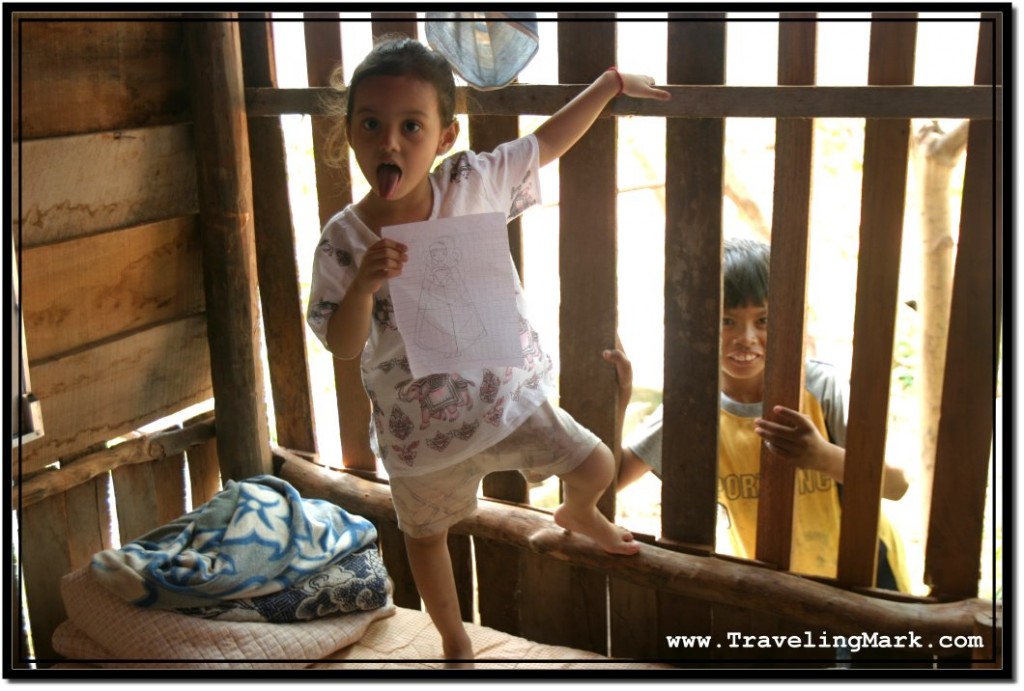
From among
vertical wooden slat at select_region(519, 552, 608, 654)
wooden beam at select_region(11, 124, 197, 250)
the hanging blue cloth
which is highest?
the hanging blue cloth

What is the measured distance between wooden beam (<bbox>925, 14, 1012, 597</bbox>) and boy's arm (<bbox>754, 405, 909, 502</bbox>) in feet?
0.21

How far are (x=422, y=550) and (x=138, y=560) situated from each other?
422 millimetres

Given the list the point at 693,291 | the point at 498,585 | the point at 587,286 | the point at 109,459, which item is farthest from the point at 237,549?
the point at 693,291

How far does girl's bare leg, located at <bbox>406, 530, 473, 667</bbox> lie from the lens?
150 centimetres

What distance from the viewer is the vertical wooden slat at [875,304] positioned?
1294 mm

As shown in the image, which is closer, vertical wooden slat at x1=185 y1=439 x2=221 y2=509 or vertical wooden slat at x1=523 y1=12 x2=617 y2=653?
vertical wooden slat at x1=523 y1=12 x2=617 y2=653

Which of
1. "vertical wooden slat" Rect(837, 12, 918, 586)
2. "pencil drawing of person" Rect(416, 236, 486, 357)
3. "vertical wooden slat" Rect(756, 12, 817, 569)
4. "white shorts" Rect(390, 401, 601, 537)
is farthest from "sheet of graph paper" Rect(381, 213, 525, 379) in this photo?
"vertical wooden slat" Rect(837, 12, 918, 586)

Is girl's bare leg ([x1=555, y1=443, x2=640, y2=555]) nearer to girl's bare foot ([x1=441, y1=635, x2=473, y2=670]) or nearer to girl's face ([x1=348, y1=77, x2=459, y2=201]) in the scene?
girl's bare foot ([x1=441, y1=635, x2=473, y2=670])

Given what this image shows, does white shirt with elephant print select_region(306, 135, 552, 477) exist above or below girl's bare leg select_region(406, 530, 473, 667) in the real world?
above

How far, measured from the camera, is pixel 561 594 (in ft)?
5.53

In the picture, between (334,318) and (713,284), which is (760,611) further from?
(334,318)

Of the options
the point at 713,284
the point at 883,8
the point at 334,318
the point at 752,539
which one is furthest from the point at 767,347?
the point at 334,318

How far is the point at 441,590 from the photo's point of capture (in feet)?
4.93

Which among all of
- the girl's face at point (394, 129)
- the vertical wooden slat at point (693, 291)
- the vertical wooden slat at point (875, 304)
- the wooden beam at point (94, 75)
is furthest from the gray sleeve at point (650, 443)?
the wooden beam at point (94, 75)
